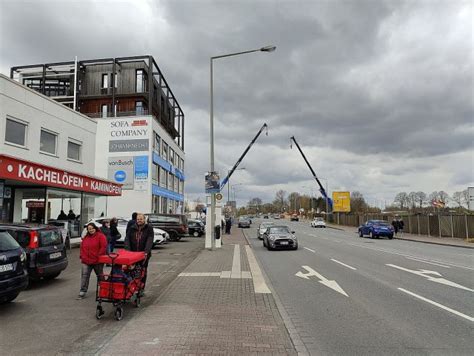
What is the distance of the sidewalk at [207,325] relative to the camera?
16.2 feet

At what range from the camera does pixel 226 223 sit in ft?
141

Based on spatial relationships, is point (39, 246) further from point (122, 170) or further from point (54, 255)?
point (122, 170)

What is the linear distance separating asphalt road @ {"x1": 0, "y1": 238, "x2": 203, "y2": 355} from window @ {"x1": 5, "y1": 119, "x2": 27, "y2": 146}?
11975 mm

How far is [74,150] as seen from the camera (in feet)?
83.4

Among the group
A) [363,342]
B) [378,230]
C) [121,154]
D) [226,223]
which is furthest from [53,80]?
[363,342]

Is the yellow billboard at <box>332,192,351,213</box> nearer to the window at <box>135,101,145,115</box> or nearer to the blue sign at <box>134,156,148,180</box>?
the window at <box>135,101,145,115</box>

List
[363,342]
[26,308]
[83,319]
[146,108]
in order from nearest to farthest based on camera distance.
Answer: [363,342] < [83,319] < [26,308] < [146,108]

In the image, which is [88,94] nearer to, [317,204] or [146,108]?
[146,108]

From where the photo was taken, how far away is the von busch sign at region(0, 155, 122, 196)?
15.0 metres

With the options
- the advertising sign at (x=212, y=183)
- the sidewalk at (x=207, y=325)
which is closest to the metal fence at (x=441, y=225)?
the advertising sign at (x=212, y=183)

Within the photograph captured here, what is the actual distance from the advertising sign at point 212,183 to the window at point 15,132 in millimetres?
9546

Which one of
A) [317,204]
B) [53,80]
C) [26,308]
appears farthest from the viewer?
[317,204]

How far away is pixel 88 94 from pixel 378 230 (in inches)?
Result: 1446

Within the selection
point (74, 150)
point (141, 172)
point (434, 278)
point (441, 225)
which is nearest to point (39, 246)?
point (434, 278)
